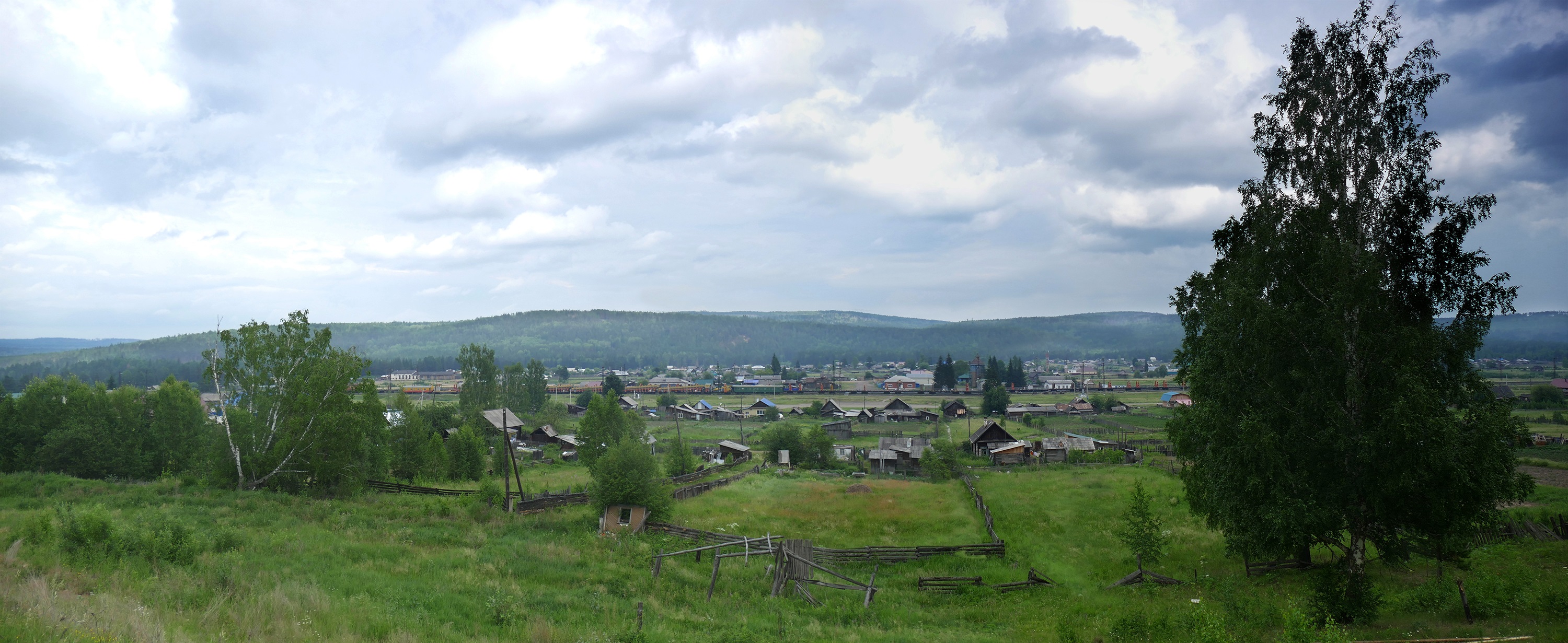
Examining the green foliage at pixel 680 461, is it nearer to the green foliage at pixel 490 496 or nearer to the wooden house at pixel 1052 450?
the green foliage at pixel 490 496

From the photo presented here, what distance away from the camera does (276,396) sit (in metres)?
37.3

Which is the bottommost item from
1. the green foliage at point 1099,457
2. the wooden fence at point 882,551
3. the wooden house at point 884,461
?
the wooden house at point 884,461

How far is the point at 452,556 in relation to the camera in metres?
23.7

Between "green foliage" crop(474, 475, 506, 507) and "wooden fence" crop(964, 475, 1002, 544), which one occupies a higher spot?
"green foliage" crop(474, 475, 506, 507)

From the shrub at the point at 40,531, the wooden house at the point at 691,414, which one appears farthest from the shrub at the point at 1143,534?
the wooden house at the point at 691,414

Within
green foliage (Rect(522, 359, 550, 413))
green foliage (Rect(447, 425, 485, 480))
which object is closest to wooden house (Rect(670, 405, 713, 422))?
green foliage (Rect(522, 359, 550, 413))

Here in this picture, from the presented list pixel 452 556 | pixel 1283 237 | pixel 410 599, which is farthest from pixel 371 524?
pixel 1283 237

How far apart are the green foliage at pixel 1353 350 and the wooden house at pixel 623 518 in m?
23.2

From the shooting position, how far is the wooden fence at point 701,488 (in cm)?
4334

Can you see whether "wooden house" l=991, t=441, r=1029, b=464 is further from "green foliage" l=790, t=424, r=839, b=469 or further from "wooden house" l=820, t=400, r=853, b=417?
"wooden house" l=820, t=400, r=853, b=417

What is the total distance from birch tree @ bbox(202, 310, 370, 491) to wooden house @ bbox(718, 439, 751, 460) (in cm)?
3448

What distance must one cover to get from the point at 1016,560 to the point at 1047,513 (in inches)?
358

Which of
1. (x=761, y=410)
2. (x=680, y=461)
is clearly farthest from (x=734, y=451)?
(x=761, y=410)

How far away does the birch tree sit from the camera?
36.6 meters
